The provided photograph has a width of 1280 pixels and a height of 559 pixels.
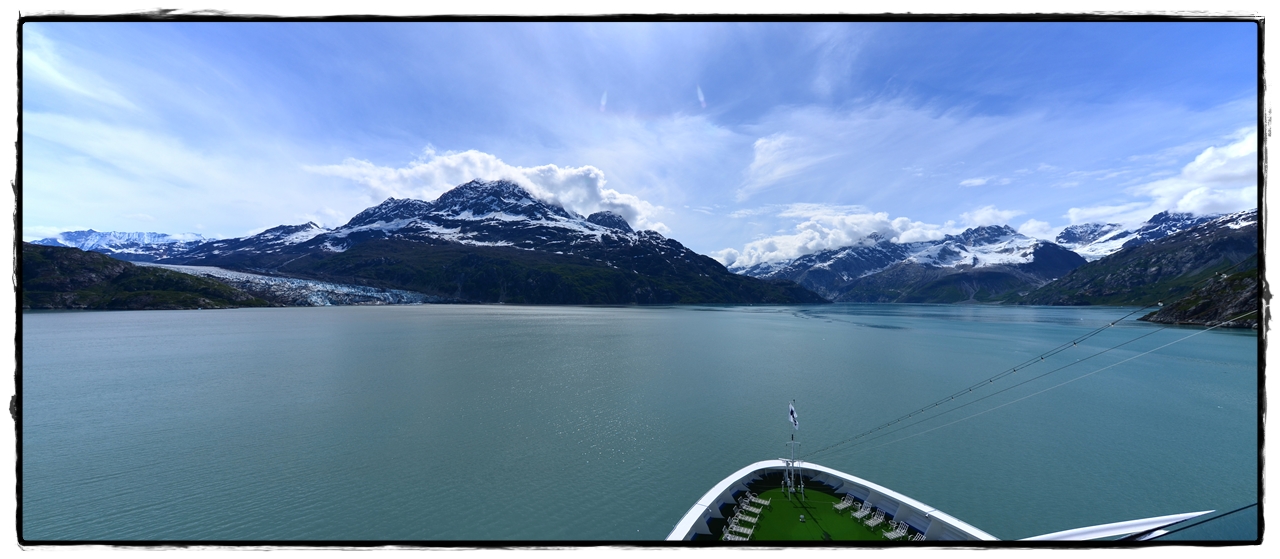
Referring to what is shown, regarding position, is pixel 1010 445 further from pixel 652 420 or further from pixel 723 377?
pixel 723 377

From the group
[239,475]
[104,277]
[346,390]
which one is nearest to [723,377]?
[346,390]

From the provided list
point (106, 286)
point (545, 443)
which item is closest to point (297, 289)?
point (106, 286)

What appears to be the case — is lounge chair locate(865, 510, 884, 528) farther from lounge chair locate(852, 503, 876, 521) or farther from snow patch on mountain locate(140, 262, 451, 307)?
snow patch on mountain locate(140, 262, 451, 307)

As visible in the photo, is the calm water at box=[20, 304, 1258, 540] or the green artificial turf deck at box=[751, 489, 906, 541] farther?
the calm water at box=[20, 304, 1258, 540]

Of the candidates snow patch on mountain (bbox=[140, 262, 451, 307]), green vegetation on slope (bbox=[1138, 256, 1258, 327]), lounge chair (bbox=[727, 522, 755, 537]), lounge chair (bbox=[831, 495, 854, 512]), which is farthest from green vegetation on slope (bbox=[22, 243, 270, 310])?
green vegetation on slope (bbox=[1138, 256, 1258, 327])

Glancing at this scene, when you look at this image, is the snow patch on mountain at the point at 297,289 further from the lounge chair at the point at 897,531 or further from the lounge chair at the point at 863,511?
the lounge chair at the point at 897,531

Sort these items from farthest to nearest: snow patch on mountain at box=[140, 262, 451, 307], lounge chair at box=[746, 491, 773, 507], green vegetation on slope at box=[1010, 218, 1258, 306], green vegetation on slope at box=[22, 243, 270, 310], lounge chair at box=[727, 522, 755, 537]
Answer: green vegetation on slope at box=[1010, 218, 1258, 306] < snow patch on mountain at box=[140, 262, 451, 307] < green vegetation on slope at box=[22, 243, 270, 310] < lounge chair at box=[746, 491, 773, 507] < lounge chair at box=[727, 522, 755, 537]
